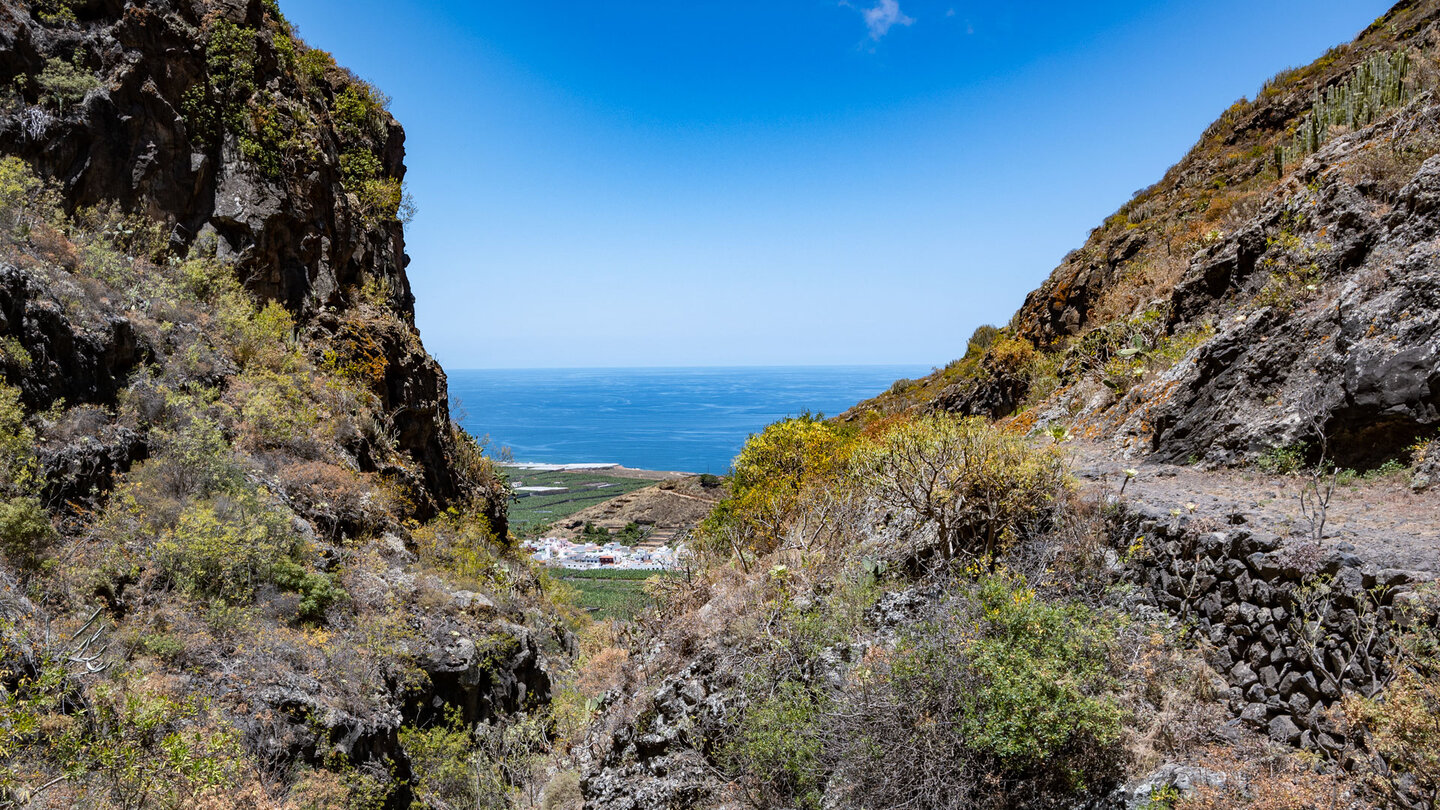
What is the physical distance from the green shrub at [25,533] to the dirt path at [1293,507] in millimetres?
12150

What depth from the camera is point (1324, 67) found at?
19469 mm

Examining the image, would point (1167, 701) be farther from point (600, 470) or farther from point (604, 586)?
point (600, 470)

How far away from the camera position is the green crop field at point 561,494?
81.9 meters

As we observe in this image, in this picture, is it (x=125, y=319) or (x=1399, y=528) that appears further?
(x=125, y=319)

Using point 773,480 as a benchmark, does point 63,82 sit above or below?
above

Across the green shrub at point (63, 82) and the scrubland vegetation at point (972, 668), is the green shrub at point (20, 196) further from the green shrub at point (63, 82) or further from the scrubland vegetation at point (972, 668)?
the scrubland vegetation at point (972, 668)

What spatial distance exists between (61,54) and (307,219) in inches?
189

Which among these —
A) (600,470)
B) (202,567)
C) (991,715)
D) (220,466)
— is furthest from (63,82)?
(600,470)

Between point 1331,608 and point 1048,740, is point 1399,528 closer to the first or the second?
point 1331,608

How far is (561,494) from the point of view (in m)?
96.5

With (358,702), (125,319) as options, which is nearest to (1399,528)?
(358,702)

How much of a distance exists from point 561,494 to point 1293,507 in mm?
97201

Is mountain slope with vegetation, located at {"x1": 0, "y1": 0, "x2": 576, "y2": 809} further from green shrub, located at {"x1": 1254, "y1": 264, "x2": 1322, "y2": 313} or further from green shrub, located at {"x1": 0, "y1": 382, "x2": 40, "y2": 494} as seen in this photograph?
green shrub, located at {"x1": 1254, "y1": 264, "x2": 1322, "y2": 313}

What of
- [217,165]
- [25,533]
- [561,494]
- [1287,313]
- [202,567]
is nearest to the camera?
[25,533]
